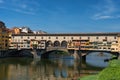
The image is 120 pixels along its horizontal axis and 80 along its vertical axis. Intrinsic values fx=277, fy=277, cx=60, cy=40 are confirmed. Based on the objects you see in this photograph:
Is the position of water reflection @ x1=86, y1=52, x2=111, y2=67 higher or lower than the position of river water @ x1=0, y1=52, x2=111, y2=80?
lower

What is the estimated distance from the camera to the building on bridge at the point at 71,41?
77.2 m

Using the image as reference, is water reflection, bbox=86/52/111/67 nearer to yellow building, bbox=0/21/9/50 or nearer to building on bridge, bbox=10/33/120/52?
building on bridge, bbox=10/33/120/52

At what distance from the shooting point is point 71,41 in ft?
272

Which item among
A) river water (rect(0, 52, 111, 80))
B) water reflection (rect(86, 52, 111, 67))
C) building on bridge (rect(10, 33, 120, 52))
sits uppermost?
building on bridge (rect(10, 33, 120, 52))

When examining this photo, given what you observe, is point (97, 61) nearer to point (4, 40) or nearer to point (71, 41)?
point (71, 41)

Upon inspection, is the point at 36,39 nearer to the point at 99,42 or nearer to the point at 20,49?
the point at 20,49

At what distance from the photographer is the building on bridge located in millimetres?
77250

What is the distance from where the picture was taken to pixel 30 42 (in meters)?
88.6

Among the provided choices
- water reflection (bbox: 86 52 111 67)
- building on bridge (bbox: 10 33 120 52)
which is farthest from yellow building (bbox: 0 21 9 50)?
water reflection (bbox: 86 52 111 67)

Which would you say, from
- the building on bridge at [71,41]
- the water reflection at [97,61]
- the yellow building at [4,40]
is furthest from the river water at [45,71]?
the yellow building at [4,40]

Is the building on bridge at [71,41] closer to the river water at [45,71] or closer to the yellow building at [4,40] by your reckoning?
the yellow building at [4,40]

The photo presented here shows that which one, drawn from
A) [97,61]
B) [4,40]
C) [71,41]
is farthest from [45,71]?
[4,40]

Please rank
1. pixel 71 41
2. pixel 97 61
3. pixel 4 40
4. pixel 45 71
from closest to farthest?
pixel 45 71 → pixel 97 61 → pixel 71 41 → pixel 4 40

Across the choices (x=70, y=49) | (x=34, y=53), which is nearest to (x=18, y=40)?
(x=34, y=53)
